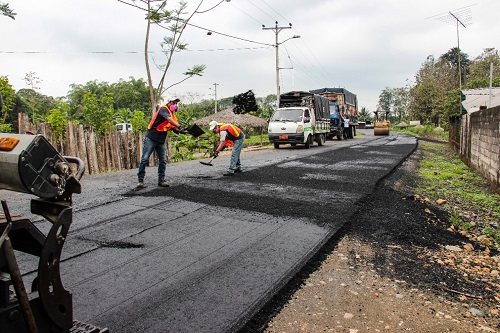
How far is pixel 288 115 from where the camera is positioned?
20625 millimetres

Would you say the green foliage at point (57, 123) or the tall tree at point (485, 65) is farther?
the tall tree at point (485, 65)

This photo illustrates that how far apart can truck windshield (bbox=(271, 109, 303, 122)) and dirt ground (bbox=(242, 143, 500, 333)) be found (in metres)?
15.1

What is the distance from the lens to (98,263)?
372 cm

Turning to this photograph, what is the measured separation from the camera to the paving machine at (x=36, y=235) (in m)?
1.61

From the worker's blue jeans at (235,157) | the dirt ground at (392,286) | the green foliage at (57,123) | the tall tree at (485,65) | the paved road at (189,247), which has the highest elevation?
the tall tree at (485,65)

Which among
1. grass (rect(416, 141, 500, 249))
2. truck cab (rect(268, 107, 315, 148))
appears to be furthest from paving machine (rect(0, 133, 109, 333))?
truck cab (rect(268, 107, 315, 148))

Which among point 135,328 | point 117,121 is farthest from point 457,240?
point 117,121

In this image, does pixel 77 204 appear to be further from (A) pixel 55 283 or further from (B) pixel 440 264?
(B) pixel 440 264

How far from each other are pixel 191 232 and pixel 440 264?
2.78 metres

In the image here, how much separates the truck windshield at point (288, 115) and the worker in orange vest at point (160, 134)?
1310 cm

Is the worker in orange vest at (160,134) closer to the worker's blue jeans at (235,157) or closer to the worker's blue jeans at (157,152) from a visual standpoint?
the worker's blue jeans at (157,152)

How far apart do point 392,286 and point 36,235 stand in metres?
2.97

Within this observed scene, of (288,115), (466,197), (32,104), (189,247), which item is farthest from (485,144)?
(32,104)

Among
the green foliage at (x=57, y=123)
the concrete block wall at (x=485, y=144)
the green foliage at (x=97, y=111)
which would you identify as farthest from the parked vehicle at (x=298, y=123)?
the green foliage at (x=57, y=123)
